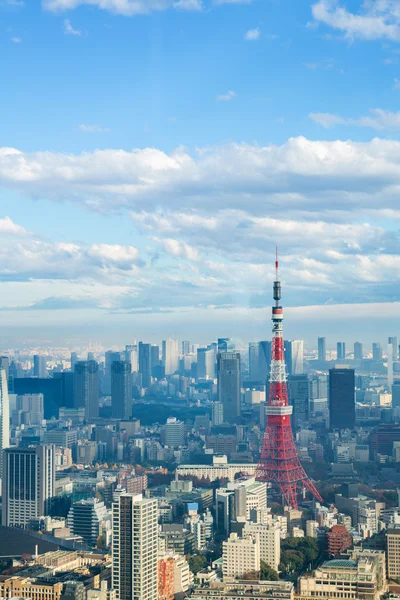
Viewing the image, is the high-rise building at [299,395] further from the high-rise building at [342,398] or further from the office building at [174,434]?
the office building at [174,434]

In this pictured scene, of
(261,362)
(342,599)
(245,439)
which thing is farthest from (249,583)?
(245,439)

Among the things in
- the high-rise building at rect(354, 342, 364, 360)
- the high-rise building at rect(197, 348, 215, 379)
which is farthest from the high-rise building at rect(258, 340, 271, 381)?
the high-rise building at rect(197, 348, 215, 379)

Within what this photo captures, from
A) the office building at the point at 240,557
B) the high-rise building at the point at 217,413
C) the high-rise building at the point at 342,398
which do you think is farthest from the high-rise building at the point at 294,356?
the office building at the point at 240,557

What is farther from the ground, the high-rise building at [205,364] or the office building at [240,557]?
the high-rise building at [205,364]

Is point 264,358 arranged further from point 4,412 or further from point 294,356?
point 4,412

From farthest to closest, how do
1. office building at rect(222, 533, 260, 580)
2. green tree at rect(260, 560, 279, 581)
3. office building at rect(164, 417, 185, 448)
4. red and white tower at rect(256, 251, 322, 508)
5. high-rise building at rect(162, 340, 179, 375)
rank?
office building at rect(164, 417, 185, 448), high-rise building at rect(162, 340, 179, 375), red and white tower at rect(256, 251, 322, 508), office building at rect(222, 533, 260, 580), green tree at rect(260, 560, 279, 581)

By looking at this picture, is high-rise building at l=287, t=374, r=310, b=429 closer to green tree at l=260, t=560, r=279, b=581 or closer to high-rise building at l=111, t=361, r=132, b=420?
high-rise building at l=111, t=361, r=132, b=420
